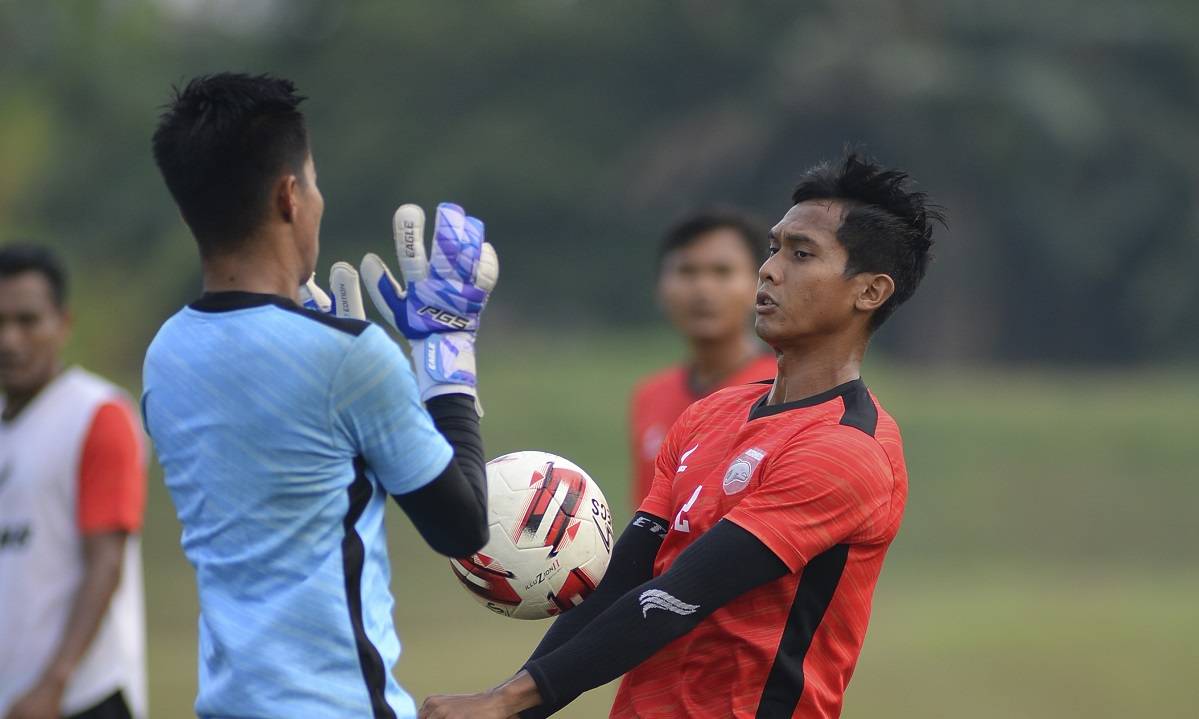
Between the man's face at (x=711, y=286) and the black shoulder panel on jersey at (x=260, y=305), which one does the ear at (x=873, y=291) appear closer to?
the black shoulder panel on jersey at (x=260, y=305)

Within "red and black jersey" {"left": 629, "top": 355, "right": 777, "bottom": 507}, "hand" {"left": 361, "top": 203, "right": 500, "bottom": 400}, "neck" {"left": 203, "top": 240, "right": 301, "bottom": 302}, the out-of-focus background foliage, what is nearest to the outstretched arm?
"hand" {"left": 361, "top": 203, "right": 500, "bottom": 400}

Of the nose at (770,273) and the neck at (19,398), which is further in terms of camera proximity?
the neck at (19,398)

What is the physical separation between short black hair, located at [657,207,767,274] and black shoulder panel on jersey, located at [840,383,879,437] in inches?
124

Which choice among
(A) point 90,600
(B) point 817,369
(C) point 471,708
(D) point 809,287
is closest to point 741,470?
(B) point 817,369

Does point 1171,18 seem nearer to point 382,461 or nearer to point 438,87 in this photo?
point 438,87

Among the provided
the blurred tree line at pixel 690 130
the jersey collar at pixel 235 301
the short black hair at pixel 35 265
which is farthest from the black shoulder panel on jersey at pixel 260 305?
the blurred tree line at pixel 690 130

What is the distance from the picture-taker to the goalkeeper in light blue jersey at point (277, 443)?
3.06 metres

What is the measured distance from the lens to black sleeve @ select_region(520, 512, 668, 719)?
148 inches

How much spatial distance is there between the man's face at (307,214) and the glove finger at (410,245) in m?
0.22

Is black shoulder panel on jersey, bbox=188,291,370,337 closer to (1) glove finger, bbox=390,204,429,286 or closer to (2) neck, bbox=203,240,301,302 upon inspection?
(2) neck, bbox=203,240,301,302

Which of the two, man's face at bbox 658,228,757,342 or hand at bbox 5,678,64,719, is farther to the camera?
man's face at bbox 658,228,757,342

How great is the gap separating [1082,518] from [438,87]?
1960cm

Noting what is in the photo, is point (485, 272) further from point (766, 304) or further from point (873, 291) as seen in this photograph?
point (873, 291)

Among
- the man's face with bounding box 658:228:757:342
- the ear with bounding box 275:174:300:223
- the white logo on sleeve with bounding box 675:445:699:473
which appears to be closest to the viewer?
the ear with bounding box 275:174:300:223
